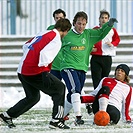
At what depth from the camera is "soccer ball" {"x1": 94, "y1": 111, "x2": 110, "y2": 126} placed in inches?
399

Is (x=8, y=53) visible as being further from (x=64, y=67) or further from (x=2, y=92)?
(x=64, y=67)

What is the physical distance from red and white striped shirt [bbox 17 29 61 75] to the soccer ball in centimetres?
110

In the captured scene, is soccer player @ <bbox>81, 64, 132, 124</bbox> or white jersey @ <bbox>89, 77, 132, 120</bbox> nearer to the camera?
soccer player @ <bbox>81, 64, 132, 124</bbox>

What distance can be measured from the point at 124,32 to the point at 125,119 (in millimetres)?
9788

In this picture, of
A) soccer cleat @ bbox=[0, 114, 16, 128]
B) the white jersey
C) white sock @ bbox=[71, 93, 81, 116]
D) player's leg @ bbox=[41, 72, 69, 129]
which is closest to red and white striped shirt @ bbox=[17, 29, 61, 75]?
player's leg @ bbox=[41, 72, 69, 129]

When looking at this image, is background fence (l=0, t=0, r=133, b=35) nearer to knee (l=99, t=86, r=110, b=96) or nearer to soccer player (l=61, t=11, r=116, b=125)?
soccer player (l=61, t=11, r=116, b=125)

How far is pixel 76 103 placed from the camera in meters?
10.5

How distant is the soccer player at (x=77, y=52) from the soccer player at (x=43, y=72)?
2.89 ft

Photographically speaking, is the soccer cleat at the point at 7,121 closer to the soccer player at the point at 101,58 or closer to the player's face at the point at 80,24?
the player's face at the point at 80,24

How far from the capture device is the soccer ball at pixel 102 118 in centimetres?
1012

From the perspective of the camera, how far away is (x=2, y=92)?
16.8 m

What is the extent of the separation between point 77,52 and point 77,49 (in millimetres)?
45

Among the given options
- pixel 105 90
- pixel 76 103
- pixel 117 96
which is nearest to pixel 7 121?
pixel 76 103

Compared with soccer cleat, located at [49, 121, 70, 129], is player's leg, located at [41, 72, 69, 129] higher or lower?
higher
